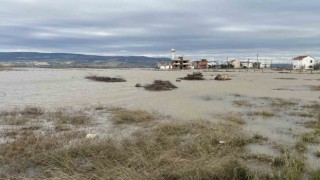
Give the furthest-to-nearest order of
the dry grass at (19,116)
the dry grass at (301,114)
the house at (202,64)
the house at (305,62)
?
the house at (202,64) < the house at (305,62) < the dry grass at (301,114) < the dry grass at (19,116)

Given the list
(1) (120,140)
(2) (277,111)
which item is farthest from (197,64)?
(1) (120,140)

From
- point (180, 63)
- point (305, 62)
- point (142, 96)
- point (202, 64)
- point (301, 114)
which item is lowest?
point (301, 114)

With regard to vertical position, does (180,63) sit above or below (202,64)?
above

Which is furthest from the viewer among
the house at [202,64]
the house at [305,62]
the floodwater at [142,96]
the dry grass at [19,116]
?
the house at [202,64]

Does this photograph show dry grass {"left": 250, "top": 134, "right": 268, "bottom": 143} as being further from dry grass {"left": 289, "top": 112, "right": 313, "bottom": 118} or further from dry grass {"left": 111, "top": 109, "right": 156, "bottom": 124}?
dry grass {"left": 289, "top": 112, "right": 313, "bottom": 118}

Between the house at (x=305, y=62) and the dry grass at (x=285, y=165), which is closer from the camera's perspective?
the dry grass at (x=285, y=165)

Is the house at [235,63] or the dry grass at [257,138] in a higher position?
the house at [235,63]

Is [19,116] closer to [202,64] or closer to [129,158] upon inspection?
[129,158]

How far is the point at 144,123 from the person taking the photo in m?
16.2

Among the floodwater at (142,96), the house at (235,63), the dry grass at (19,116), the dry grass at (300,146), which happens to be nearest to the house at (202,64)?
the house at (235,63)

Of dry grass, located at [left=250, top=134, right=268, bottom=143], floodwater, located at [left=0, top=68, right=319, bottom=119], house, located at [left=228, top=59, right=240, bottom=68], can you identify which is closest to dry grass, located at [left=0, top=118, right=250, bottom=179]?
dry grass, located at [left=250, top=134, right=268, bottom=143]

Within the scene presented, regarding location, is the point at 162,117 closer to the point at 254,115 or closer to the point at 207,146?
the point at 254,115

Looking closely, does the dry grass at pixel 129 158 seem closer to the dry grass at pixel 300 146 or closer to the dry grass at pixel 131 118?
the dry grass at pixel 300 146

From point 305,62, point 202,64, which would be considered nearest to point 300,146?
point 305,62
